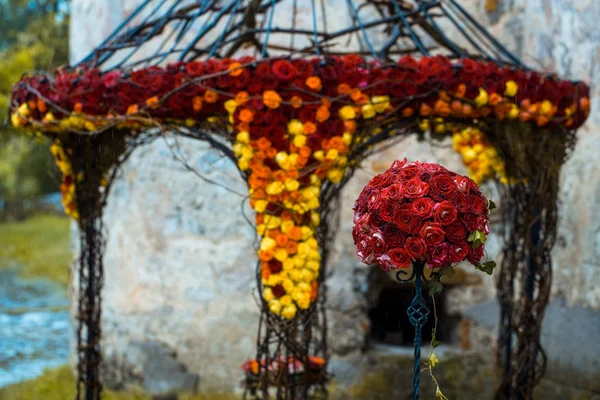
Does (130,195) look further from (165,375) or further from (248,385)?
(248,385)

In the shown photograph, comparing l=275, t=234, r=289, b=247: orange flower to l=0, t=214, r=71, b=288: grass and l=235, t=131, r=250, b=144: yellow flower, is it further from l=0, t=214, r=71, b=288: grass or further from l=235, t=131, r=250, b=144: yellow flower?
l=0, t=214, r=71, b=288: grass

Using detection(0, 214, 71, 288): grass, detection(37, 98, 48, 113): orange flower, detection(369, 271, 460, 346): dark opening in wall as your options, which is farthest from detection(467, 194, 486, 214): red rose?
detection(0, 214, 71, 288): grass

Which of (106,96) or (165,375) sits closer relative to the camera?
(106,96)

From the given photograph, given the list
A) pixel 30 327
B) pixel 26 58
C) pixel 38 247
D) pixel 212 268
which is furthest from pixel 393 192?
pixel 38 247

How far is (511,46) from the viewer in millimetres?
A: 4805

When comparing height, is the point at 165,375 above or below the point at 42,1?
below

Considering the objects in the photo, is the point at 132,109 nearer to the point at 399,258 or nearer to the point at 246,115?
the point at 246,115

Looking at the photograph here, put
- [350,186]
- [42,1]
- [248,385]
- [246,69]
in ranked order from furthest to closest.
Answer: [42,1] < [350,186] < [248,385] < [246,69]

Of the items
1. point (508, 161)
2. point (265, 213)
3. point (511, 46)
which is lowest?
point (265, 213)

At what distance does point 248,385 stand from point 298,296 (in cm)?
64

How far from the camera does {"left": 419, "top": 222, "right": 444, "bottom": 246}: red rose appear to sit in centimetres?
172

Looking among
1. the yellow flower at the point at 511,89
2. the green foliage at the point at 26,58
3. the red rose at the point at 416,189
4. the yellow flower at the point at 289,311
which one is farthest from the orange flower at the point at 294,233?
the green foliage at the point at 26,58

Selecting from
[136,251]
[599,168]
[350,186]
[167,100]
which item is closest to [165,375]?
[136,251]

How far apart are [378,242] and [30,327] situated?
6.76m
